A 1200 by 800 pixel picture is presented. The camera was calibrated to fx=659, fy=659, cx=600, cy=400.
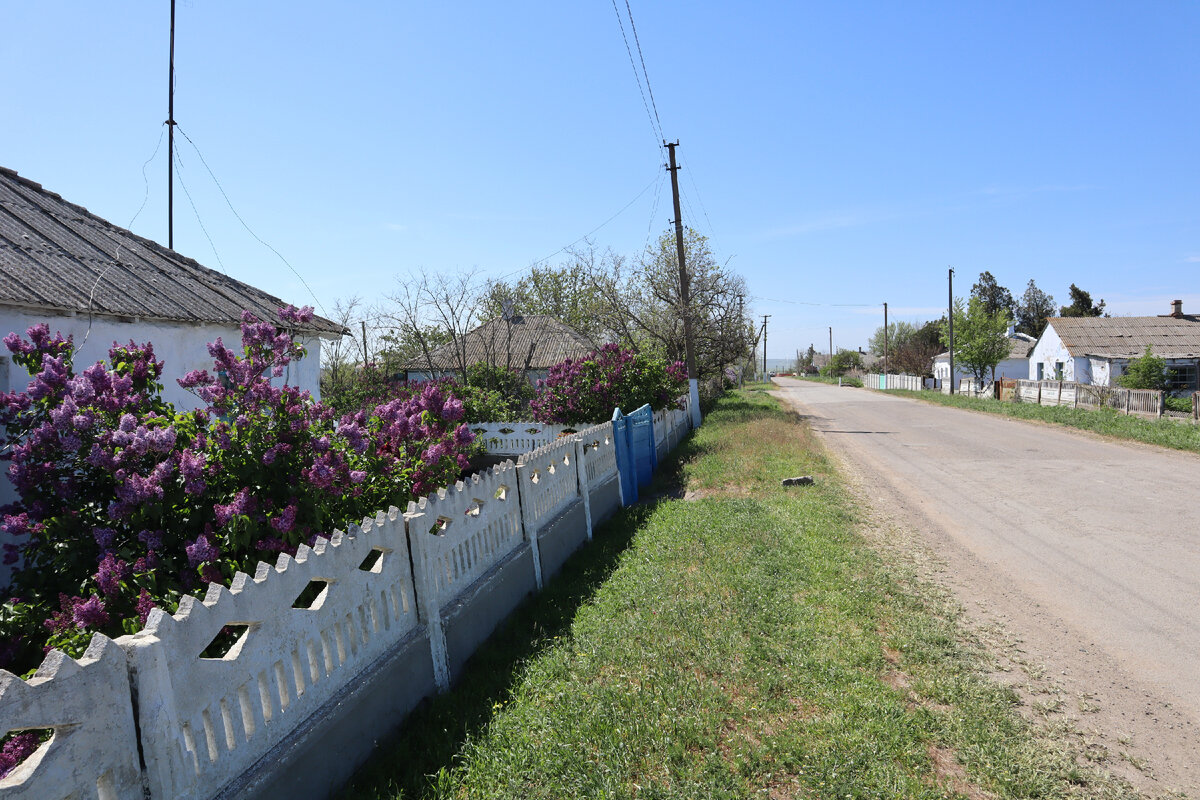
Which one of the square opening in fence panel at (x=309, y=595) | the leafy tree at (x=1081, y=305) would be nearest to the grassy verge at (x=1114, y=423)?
the square opening in fence panel at (x=309, y=595)

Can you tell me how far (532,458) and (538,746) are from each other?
3.17 m

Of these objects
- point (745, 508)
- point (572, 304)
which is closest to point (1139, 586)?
point (745, 508)

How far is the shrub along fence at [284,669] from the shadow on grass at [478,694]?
98 mm

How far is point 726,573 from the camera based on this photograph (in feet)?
19.9

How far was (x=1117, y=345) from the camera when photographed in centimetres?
3356

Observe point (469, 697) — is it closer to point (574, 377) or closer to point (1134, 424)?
point (574, 377)

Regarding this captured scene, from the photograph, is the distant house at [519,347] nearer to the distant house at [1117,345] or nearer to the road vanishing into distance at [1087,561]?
the road vanishing into distance at [1087,561]

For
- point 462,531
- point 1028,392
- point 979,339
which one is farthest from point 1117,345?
point 462,531

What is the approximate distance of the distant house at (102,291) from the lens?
18.0 feet

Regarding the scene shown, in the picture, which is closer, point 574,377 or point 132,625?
point 132,625

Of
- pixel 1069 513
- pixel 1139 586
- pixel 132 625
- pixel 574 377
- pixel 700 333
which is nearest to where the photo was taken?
pixel 132 625

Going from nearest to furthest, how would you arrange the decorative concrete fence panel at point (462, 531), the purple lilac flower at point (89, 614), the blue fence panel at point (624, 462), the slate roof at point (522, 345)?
the purple lilac flower at point (89, 614) < the decorative concrete fence panel at point (462, 531) < the blue fence panel at point (624, 462) < the slate roof at point (522, 345)

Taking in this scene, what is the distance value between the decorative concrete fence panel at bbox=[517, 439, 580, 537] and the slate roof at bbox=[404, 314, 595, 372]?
19.2m

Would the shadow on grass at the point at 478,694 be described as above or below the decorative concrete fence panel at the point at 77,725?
below
